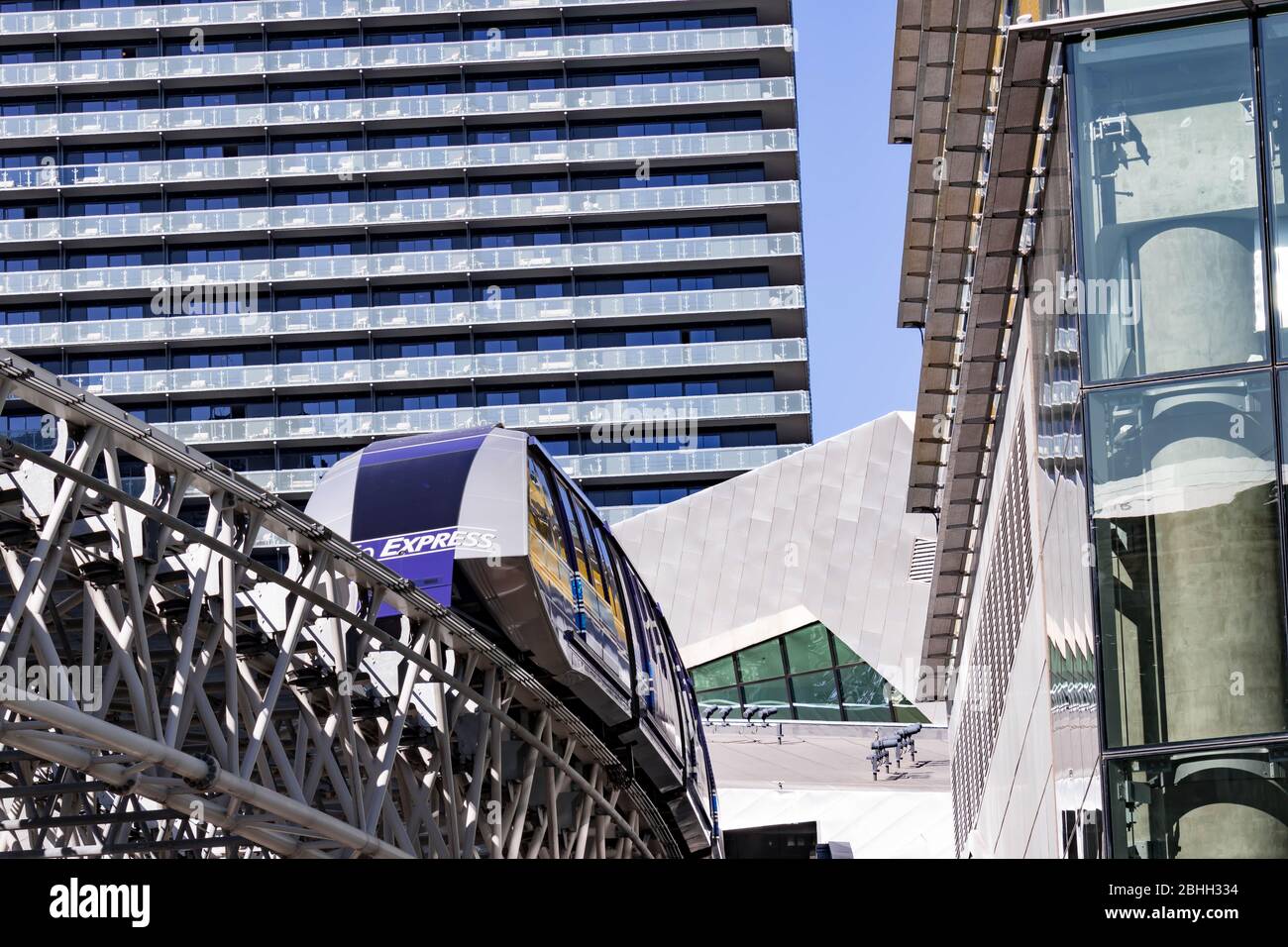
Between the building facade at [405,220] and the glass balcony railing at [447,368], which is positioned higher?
the building facade at [405,220]

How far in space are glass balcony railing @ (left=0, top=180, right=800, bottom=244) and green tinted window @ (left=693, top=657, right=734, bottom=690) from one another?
29666mm

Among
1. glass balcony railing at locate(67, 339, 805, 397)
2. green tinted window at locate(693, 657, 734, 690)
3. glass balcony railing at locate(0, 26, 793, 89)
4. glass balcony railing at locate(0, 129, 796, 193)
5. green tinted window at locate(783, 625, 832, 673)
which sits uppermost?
glass balcony railing at locate(0, 26, 793, 89)

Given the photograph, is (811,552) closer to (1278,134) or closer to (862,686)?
(862,686)

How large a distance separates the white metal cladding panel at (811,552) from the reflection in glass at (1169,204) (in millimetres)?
52243

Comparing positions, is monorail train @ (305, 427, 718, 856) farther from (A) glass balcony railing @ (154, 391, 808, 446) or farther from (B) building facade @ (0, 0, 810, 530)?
(B) building facade @ (0, 0, 810, 530)

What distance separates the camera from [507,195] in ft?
311

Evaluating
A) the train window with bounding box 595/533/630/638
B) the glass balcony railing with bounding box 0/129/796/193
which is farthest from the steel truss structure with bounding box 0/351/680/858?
the glass balcony railing with bounding box 0/129/796/193

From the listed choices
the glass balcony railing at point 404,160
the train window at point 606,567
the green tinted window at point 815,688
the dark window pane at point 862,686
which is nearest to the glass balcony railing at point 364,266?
the glass balcony railing at point 404,160

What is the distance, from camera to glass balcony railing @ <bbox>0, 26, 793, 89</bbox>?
9425cm

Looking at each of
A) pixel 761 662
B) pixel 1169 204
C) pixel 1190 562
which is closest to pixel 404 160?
pixel 761 662

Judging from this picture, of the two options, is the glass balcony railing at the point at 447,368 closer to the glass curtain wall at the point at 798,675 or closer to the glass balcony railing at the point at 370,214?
the glass balcony railing at the point at 370,214

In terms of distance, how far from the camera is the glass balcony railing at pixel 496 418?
296ft

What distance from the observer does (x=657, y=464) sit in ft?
294
